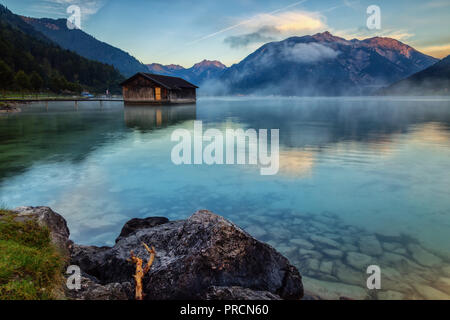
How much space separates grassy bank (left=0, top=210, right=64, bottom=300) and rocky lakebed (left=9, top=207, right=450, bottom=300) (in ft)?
1.10

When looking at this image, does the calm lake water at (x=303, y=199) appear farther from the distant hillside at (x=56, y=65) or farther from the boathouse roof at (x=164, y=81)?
the distant hillside at (x=56, y=65)

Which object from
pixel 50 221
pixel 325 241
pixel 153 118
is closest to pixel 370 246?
pixel 325 241

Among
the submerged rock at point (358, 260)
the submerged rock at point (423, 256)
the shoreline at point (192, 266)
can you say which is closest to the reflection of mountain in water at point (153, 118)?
the shoreline at point (192, 266)

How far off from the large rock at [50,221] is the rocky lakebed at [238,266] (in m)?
0.02

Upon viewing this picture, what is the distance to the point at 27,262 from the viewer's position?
167 inches

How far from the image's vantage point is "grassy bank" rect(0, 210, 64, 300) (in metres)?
3.71

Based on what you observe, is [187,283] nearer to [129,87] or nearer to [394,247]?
[394,247]

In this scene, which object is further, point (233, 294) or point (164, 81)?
point (164, 81)

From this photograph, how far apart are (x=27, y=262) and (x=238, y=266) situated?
10.4ft

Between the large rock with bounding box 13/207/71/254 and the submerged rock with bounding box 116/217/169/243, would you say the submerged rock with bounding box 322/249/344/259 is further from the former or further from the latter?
the large rock with bounding box 13/207/71/254

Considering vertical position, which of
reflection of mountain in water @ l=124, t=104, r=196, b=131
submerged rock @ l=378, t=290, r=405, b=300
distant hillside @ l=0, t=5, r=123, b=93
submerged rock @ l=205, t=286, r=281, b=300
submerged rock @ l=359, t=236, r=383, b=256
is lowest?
submerged rock @ l=378, t=290, r=405, b=300

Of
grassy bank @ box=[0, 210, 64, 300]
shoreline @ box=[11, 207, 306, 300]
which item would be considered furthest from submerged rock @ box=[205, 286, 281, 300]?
grassy bank @ box=[0, 210, 64, 300]

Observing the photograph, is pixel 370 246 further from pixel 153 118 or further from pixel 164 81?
pixel 164 81

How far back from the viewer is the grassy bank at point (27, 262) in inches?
146
